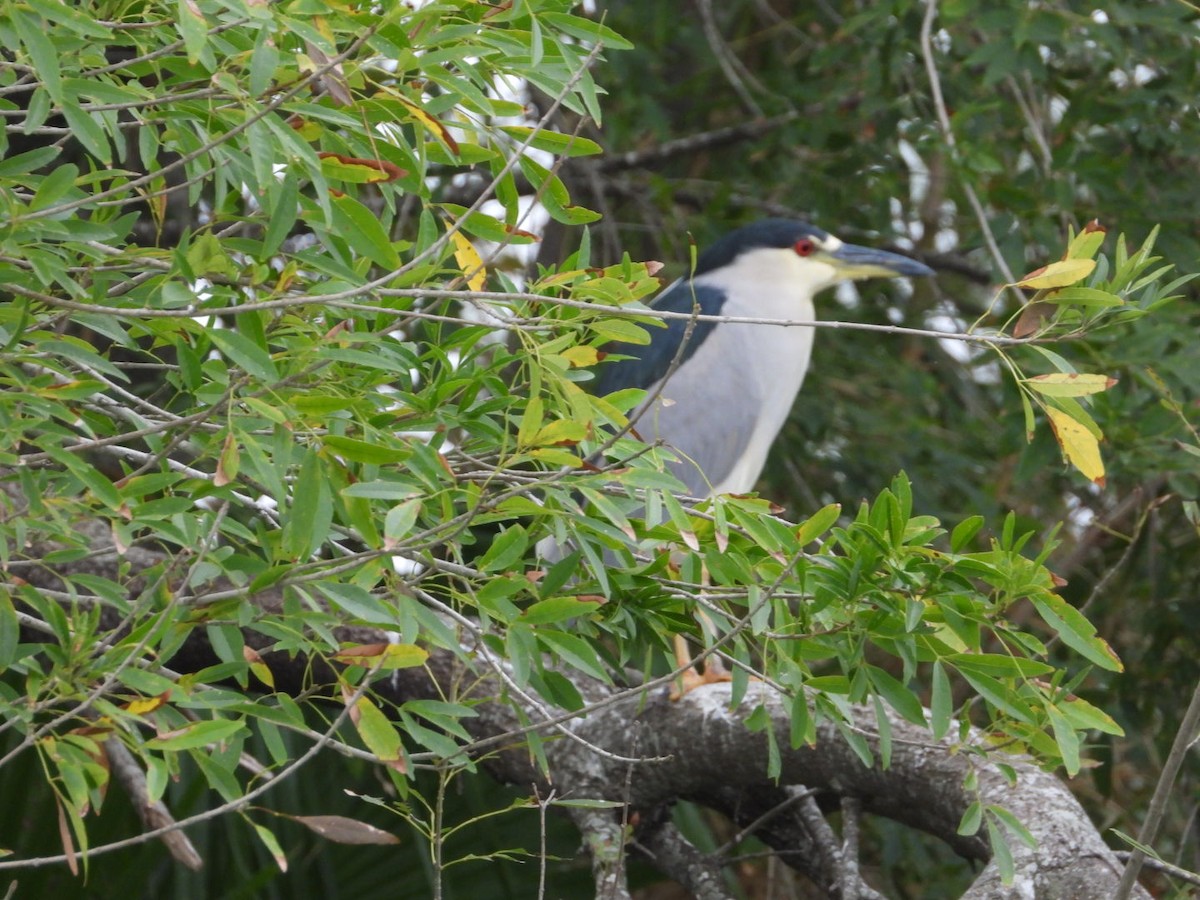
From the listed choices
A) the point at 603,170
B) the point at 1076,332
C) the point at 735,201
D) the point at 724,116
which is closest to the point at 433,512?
the point at 1076,332

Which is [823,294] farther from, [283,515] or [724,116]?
[283,515]

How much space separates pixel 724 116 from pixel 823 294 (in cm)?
67

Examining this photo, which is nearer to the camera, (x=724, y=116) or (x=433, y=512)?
(x=433, y=512)

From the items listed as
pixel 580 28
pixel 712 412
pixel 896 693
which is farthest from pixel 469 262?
pixel 712 412

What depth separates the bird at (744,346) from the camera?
3510 mm

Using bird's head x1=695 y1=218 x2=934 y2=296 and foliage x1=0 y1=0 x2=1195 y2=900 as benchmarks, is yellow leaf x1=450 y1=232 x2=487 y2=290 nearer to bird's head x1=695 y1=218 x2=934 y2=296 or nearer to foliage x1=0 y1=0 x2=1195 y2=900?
foliage x1=0 y1=0 x2=1195 y2=900

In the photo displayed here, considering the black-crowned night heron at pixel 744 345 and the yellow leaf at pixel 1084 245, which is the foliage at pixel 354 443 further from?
the black-crowned night heron at pixel 744 345

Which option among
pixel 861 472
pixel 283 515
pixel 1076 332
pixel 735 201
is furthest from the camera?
pixel 735 201

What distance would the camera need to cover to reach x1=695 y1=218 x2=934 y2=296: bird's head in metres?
3.59

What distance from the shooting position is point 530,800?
4.96ft

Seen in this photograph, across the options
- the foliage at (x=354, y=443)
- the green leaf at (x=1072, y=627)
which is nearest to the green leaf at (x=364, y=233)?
the foliage at (x=354, y=443)

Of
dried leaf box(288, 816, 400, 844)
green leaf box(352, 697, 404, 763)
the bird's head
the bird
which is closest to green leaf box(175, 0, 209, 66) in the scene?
green leaf box(352, 697, 404, 763)

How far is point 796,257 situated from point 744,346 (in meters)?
0.28

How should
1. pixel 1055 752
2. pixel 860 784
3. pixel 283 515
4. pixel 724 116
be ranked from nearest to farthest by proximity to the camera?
1. pixel 283 515
2. pixel 1055 752
3. pixel 860 784
4. pixel 724 116
